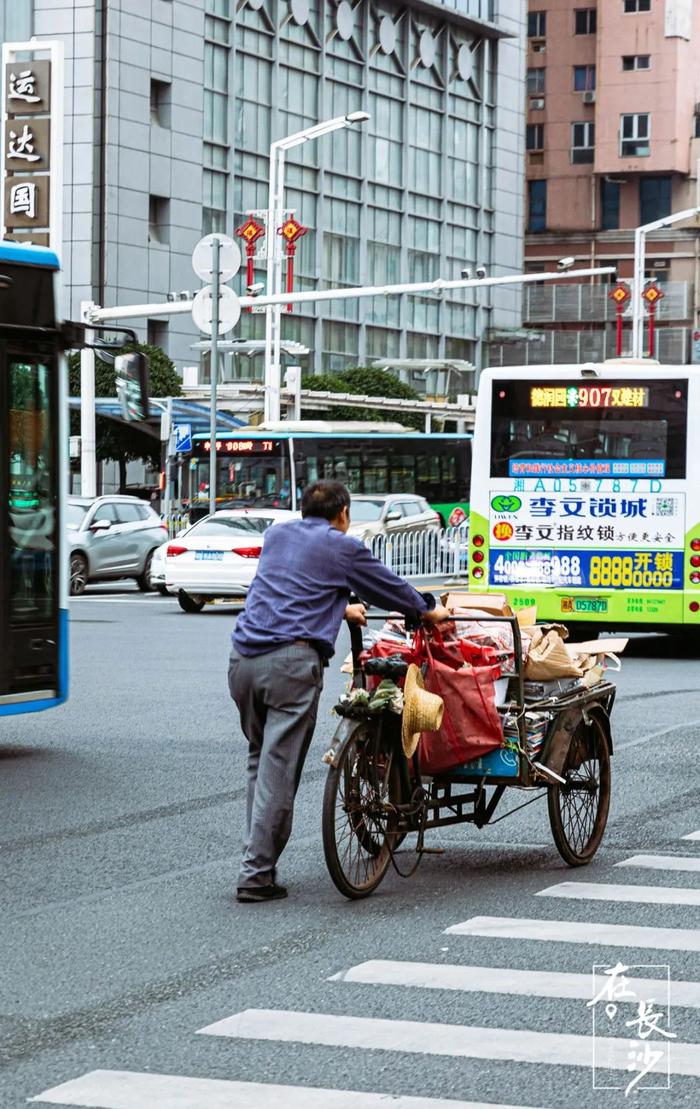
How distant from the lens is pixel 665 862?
8.66 meters

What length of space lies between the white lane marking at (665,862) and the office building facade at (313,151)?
59.1 m

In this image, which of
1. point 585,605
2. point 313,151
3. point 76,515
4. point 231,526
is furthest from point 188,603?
point 313,151

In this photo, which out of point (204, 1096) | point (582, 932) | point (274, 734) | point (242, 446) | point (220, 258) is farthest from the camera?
point (242, 446)

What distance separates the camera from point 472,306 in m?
91.4

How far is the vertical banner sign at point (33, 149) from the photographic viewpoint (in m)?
40.9

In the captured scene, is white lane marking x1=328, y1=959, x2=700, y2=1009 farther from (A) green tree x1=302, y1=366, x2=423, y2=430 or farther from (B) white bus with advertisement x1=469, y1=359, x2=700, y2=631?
(A) green tree x1=302, y1=366, x2=423, y2=430

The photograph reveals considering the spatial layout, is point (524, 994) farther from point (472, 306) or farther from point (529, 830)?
point (472, 306)

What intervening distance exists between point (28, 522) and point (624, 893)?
5.64m

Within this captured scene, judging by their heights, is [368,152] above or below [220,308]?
above

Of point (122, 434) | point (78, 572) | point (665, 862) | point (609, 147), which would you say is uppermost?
point (609, 147)

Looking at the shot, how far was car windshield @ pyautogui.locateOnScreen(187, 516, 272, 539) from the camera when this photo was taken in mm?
28250

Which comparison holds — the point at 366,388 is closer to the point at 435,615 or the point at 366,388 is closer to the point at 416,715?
the point at 435,615

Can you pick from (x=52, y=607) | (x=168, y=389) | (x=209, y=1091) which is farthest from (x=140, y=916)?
(x=168, y=389)

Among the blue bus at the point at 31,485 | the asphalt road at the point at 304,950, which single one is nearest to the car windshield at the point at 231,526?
the blue bus at the point at 31,485
